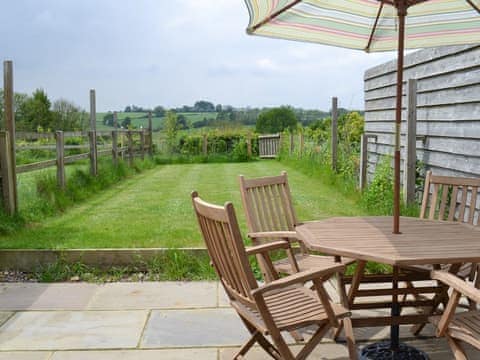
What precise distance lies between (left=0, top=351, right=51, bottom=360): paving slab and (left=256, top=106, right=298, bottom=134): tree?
22.9 m

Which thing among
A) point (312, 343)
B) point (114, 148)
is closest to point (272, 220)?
point (312, 343)

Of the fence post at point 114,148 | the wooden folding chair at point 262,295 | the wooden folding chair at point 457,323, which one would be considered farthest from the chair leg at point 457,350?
the fence post at point 114,148

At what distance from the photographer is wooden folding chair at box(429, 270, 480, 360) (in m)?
2.28

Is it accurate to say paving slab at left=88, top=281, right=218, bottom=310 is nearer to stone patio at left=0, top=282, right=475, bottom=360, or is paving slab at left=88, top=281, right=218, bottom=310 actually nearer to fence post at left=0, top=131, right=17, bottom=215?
stone patio at left=0, top=282, right=475, bottom=360

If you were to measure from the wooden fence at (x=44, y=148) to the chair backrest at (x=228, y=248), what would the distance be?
3.78 metres

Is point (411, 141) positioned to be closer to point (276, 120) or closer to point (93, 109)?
point (93, 109)

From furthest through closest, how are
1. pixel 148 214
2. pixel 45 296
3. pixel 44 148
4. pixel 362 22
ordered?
pixel 44 148
pixel 148 214
pixel 45 296
pixel 362 22

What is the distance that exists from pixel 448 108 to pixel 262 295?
4227mm

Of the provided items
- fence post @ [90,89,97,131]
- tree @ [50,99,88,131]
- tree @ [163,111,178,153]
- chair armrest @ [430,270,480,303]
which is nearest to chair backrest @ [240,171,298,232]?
chair armrest @ [430,270,480,303]

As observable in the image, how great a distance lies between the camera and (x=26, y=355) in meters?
2.99

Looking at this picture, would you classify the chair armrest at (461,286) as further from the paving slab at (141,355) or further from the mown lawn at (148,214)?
the mown lawn at (148,214)

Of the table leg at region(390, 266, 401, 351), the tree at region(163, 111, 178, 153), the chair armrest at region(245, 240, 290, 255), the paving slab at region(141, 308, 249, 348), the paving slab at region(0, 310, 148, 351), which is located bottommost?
the paving slab at region(141, 308, 249, 348)

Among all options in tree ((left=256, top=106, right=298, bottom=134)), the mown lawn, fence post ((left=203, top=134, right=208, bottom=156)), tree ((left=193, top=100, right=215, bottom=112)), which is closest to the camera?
the mown lawn

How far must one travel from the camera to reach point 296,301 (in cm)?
274
